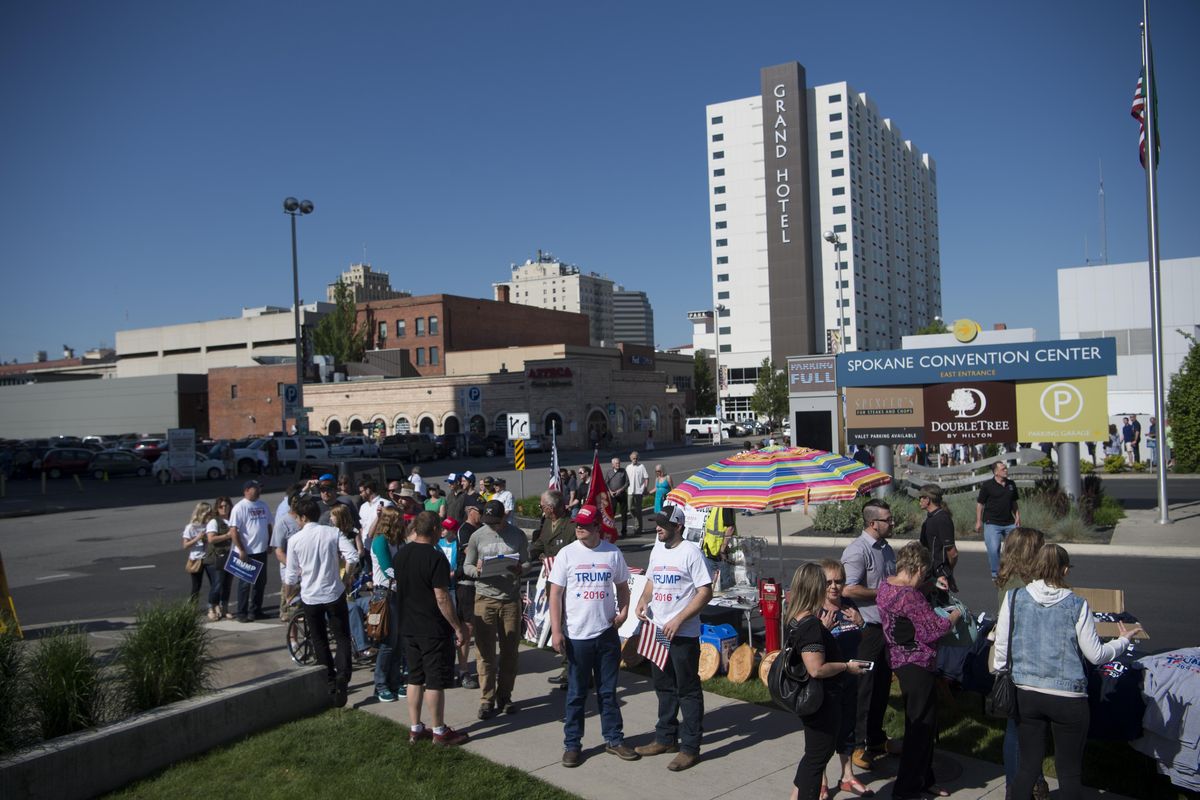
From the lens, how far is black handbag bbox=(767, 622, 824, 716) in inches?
207

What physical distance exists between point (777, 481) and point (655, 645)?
218 cm

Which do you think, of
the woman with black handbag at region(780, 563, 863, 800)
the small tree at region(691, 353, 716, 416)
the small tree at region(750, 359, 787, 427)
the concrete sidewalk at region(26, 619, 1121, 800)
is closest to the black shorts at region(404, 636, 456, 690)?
the concrete sidewalk at region(26, 619, 1121, 800)

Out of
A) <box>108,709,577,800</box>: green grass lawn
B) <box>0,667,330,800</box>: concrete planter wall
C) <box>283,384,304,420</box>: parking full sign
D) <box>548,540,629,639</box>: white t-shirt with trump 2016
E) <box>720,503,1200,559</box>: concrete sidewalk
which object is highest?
<box>283,384,304,420</box>: parking full sign

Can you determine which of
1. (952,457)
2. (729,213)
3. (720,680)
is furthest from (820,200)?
(720,680)

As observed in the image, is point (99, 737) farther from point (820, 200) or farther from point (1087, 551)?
point (820, 200)

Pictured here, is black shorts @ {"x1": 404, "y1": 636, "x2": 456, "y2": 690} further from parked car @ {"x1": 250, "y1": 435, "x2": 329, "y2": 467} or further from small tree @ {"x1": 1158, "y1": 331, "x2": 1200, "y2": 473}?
parked car @ {"x1": 250, "y1": 435, "x2": 329, "y2": 467}

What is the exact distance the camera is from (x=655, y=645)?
24.7ft

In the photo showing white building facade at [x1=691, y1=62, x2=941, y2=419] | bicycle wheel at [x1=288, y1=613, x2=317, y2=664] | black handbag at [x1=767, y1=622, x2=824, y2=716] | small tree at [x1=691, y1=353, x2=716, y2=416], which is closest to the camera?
black handbag at [x1=767, y1=622, x2=824, y2=716]

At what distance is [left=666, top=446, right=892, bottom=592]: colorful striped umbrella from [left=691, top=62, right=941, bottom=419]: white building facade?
3191 inches

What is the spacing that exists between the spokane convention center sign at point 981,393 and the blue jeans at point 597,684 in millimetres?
15302

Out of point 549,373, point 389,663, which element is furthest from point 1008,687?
point 549,373

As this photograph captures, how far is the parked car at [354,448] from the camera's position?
4869cm

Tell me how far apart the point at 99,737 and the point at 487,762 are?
9.18ft

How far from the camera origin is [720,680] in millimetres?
8734
